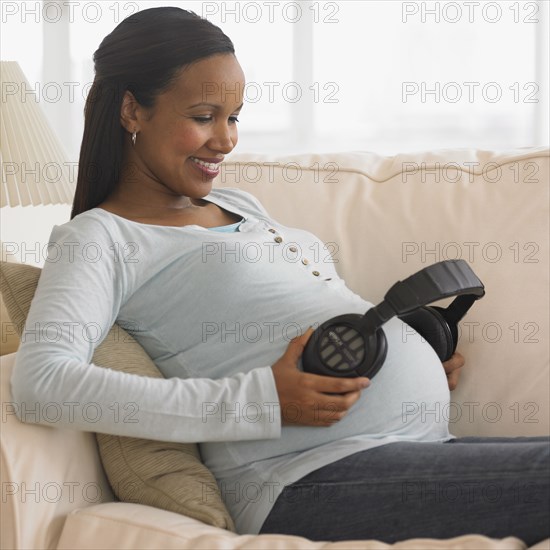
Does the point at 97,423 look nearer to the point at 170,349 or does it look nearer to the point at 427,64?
the point at 170,349

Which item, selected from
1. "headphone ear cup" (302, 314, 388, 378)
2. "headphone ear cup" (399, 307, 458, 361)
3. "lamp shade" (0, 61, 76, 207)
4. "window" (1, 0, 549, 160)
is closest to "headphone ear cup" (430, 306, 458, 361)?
"headphone ear cup" (399, 307, 458, 361)

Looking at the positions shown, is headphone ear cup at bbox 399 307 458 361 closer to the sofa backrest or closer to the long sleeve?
the sofa backrest

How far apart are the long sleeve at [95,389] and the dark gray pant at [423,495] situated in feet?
0.32

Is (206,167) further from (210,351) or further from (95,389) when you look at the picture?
(95,389)

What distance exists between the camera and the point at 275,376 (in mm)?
1086

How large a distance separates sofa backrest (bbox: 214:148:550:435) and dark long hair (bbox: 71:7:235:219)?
0.29 m

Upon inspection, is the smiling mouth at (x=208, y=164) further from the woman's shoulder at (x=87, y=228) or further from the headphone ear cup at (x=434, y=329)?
the headphone ear cup at (x=434, y=329)

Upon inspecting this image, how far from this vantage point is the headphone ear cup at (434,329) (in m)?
1.29

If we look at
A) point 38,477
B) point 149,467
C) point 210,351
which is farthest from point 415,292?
point 38,477

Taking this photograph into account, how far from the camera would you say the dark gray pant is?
98 centimetres

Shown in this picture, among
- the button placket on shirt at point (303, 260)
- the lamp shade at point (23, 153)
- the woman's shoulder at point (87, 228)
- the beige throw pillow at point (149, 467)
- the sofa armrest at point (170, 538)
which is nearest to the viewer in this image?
the sofa armrest at point (170, 538)

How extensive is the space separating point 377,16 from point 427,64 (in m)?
0.27

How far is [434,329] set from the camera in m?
1.30

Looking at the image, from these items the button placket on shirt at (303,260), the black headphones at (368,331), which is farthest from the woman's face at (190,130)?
the black headphones at (368,331)
